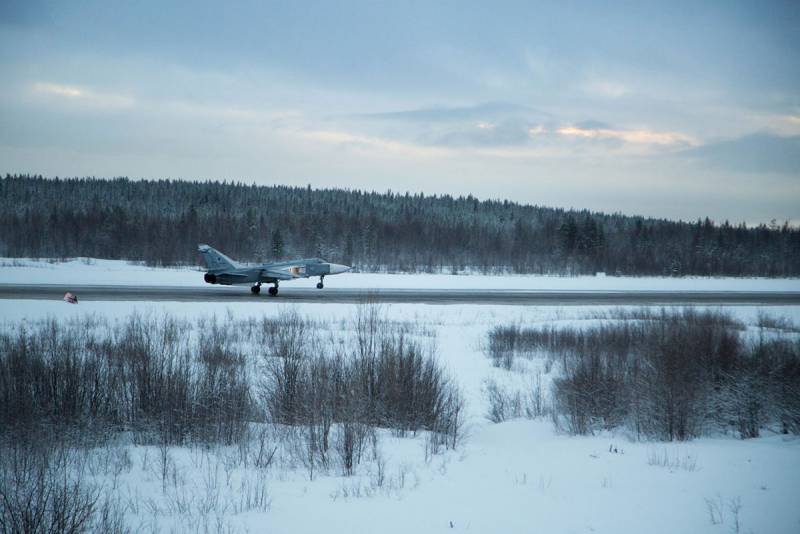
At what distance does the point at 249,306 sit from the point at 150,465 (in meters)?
18.6

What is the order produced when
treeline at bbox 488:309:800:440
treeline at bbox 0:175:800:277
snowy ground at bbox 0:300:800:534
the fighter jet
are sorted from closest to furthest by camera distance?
1. snowy ground at bbox 0:300:800:534
2. treeline at bbox 488:309:800:440
3. the fighter jet
4. treeline at bbox 0:175:800:277

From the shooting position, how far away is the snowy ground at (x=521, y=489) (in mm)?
5258

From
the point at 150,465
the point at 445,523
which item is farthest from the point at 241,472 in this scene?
A: the point at 445,523

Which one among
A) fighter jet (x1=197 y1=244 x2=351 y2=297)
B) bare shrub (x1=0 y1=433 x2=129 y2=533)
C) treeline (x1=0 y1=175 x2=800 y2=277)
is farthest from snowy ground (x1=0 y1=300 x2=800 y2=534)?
treeline (x1=0 y1=175 x2=800 y2=277)

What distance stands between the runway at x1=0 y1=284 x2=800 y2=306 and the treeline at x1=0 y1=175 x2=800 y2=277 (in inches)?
1103

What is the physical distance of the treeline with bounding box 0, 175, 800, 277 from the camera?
75.7m

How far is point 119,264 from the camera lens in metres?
55.0

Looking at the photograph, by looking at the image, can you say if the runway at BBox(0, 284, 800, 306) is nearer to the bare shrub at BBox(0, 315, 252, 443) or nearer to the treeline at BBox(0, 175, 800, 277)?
the bare shrub at BBox(0, 315, 252, 443)

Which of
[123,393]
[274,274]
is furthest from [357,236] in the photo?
[123,393]

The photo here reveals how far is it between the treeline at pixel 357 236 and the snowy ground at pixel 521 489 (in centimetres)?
5249

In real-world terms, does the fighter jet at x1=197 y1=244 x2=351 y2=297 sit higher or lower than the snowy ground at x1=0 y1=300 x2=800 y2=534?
higher

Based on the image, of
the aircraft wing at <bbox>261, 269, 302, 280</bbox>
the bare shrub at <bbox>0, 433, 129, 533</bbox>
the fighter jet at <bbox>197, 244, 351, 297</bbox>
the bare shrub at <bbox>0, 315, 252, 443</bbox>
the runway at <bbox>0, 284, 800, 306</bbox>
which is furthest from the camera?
the aircraft wing at <bbox>261, 269, 302, 280</bbox>

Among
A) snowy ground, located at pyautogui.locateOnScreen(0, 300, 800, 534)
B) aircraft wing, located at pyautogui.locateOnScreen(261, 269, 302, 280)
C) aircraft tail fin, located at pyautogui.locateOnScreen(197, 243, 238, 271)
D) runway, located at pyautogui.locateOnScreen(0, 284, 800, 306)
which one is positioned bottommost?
snowy ground, located at pyautogui.locateOnScreen(0, 300, 800, 534)

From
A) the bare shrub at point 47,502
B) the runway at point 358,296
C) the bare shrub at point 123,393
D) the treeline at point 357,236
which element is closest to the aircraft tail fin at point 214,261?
the runway at point 358,296
